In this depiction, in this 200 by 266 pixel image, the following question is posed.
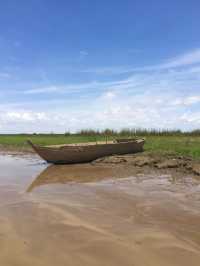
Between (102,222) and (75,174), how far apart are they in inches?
212

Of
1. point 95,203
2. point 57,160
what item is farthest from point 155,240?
point 57,160

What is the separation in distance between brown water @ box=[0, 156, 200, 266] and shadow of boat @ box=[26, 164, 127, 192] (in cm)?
31

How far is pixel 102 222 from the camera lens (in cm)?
468

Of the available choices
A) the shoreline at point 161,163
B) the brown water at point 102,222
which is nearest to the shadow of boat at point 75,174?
the brown water at point 102,222

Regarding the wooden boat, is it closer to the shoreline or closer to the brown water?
the shoreline

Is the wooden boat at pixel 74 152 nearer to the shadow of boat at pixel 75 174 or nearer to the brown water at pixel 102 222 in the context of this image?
the shadow of boat at pixel 75 174

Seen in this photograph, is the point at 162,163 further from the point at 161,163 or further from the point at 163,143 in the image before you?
the point at 163,143

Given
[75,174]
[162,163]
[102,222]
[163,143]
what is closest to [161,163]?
[162,163]

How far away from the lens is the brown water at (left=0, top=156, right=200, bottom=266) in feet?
11.2

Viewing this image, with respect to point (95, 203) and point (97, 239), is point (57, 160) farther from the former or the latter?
point (97, 239)

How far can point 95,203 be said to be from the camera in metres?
5.96

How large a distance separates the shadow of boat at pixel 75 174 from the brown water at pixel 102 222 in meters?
0.31

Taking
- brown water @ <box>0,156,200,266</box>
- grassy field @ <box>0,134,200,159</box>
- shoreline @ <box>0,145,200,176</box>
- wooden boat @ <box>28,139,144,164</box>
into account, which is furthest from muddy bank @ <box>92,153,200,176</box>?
grassy field @ <box>0,134,200,159</box>

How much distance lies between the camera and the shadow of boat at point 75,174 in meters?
8.80
